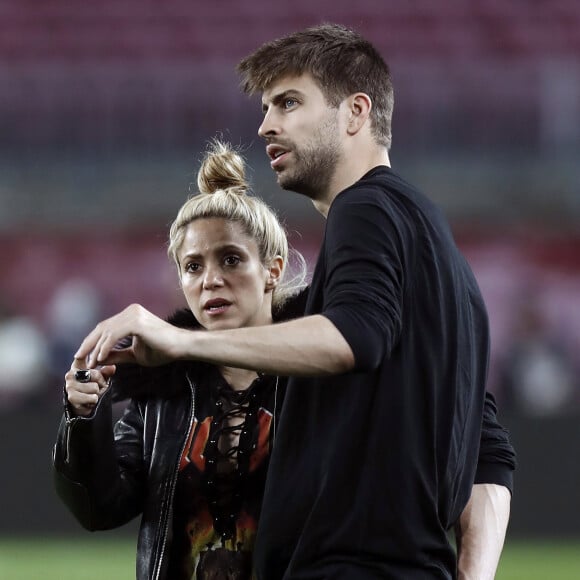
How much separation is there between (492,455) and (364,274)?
0.72 m

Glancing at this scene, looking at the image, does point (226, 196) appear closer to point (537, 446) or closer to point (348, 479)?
point (348, 479)

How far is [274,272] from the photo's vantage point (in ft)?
8.86

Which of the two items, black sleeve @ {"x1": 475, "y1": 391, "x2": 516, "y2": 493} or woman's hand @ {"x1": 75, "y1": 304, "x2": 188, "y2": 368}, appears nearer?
woman's hand @ {"x1": 75, "y1": 304, "x2": 188, "y2": 368}

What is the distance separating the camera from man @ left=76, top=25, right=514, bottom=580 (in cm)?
181

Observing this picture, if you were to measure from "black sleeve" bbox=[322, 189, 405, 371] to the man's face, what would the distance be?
18cm

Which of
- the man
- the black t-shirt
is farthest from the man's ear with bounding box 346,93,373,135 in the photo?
the black t-shirt

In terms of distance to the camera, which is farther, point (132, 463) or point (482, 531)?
point (132, 463)

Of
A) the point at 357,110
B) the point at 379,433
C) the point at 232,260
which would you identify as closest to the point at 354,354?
the point at 379,433

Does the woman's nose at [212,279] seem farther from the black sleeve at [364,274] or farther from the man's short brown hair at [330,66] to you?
the black sleeve at [364,274]

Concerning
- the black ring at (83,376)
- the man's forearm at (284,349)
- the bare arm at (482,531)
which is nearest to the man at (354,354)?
the man's forearm at (284,349)

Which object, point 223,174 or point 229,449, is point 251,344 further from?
point 223,174

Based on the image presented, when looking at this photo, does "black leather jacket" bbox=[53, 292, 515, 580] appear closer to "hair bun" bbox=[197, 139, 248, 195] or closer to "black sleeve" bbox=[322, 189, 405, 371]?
"hair bun" bbox=[197, 139, 248, 195]

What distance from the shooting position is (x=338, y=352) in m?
1.79

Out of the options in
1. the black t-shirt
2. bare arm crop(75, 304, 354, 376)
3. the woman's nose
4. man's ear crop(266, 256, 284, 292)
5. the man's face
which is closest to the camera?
bare arm crop(75, 304, 354, 376)
